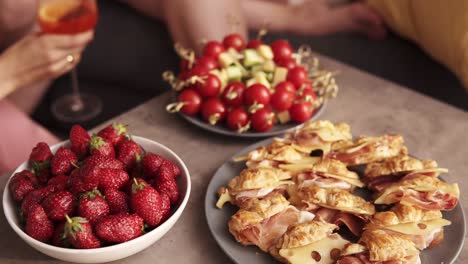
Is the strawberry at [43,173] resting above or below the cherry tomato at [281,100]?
above

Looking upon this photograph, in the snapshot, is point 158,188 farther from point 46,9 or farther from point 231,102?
point 46,9

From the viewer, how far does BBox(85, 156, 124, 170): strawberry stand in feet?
2.96

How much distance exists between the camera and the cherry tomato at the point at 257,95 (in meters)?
1.17

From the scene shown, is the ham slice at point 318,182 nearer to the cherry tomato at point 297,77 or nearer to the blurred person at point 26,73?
the cherry tomato at point 297,77

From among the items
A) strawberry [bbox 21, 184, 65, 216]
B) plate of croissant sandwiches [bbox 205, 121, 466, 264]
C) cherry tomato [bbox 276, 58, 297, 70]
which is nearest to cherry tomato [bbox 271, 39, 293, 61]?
cherry tomato [bbox 276, 58, 297, 70]

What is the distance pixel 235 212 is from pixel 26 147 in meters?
0.66

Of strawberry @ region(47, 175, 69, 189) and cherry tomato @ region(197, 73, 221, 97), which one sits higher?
strawberry @ region(47, 175, 69, 189)

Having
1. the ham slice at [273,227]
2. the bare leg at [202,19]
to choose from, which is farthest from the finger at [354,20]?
the ham slice at [273,227]

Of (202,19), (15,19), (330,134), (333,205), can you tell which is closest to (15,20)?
(15,19)

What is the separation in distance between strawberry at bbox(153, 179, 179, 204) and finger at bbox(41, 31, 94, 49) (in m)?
0.66

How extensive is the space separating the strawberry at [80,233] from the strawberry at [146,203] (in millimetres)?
67

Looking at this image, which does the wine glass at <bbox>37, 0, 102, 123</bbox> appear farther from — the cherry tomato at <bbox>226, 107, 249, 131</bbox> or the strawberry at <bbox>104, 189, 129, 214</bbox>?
the strawberry at <bbox>104, 189, 129, 214</bbox>

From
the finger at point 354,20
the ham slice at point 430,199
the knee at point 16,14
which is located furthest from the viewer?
the finger at point 354,20

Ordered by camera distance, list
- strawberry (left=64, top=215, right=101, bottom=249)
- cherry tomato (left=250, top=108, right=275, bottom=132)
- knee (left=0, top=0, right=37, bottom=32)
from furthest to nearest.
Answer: knee (left=0, top=0, right=37, bottom=32)
cherry tomato (left=250, top=108, right=275, bottom=132)
strawberry (left=64, top=215, right=101, bottom=249)
